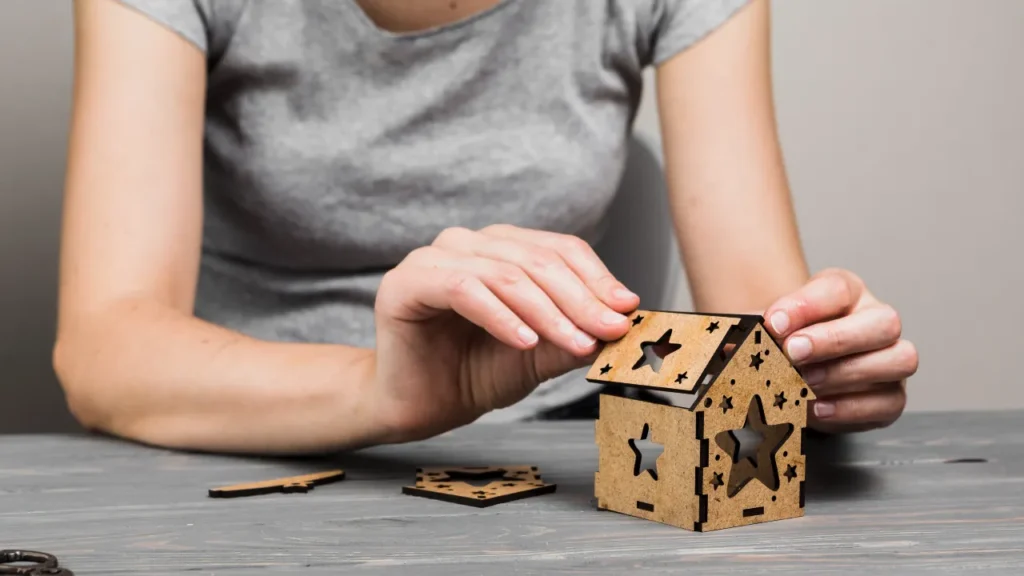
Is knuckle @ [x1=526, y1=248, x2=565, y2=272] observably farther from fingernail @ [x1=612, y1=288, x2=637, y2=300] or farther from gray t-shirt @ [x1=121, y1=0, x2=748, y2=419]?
gray t-shirt @ [x1=121, y1=0, x2=748, y2=419]

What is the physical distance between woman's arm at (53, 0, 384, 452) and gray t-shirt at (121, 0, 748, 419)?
0.35ft

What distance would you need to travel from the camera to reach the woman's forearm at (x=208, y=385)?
2.93ft

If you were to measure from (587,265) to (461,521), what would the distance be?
216 mm

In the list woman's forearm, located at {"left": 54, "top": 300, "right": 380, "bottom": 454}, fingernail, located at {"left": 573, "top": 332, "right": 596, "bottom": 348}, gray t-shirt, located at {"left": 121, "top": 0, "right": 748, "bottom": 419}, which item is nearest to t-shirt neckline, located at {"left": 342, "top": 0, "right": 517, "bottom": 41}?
gray t-shirt, located at {"left": 121, "top": 0, "right": 748, "bottom": 419}

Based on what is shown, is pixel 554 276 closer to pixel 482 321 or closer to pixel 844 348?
pixel 482 321

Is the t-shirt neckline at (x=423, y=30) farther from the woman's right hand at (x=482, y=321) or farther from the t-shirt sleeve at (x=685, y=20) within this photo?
the woman's right hand at (x=482, y=321)

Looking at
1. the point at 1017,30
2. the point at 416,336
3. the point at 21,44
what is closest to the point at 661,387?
the point at 416,336

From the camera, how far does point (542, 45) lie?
1279 millimetres

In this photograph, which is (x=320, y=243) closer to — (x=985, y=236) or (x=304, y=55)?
(x=304, y=55)

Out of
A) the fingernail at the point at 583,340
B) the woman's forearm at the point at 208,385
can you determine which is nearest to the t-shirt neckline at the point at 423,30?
the woman's forearm at the point at 208,385

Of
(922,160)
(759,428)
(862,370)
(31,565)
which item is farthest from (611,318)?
(922,160)

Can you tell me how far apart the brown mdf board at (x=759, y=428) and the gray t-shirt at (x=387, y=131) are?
24.2 inches

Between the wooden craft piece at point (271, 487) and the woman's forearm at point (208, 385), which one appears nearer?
the wooden craft piece at point (271, 487)

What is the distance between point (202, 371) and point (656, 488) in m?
0.48
